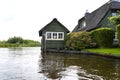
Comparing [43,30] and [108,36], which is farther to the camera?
[43,30]

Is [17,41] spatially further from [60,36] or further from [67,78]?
[67,78]

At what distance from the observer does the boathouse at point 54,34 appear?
4462 cm

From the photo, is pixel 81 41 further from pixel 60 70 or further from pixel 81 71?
pixel 81 71

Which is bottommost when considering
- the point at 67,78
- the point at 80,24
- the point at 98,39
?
the point at 67,78

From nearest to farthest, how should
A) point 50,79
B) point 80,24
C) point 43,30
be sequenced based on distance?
point 50,79 → point 43,30 → point 80,24

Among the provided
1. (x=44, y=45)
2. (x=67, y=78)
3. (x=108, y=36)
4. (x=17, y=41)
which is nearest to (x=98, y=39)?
(x=108, y=36)

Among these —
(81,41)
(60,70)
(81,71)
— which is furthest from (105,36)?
(81,71)

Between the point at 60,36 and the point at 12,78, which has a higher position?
the point at 60,36

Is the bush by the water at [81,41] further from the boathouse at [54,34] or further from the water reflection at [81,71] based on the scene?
the water reflection at [81,71]

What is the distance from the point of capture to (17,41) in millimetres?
109562

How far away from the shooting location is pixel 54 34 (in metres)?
44.9

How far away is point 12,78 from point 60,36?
110 ft

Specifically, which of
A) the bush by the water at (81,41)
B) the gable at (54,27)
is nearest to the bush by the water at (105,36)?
the bush by the water at (81,41)

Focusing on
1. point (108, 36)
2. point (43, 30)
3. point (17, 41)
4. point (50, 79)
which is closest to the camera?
point (50, 79)
